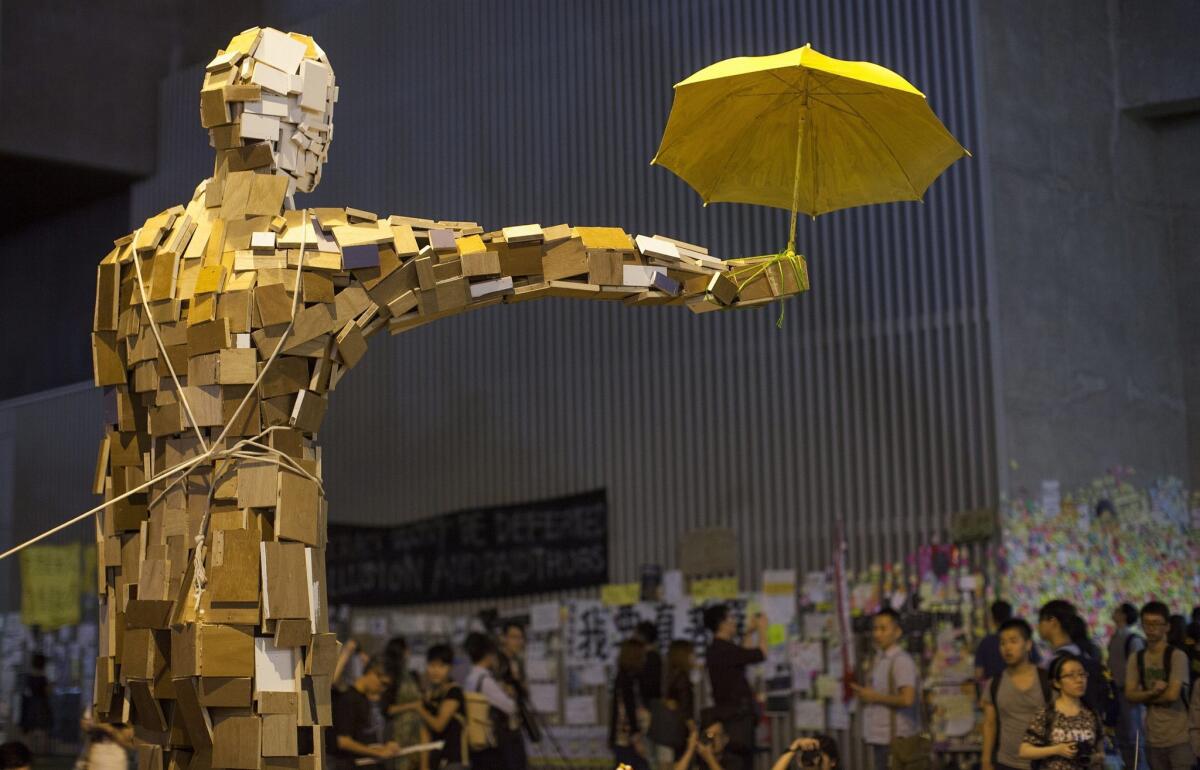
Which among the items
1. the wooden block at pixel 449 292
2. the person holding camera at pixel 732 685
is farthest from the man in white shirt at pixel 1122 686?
the wooden block at pixel 449 292

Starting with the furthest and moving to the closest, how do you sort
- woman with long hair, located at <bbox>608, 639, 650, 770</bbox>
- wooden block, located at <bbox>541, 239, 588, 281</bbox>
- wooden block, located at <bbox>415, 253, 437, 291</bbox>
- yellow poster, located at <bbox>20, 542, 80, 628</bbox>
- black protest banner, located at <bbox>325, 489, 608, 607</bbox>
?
yellow poster, located at <bbox>20, 542, 80, 628</bbox> → black protest banner, located at <bbox>325, 489, 608, 607</bbox> → woman with long hair, located at <bbox>608, 639, 650, 770</bbox> → wooden block, located at <bbox>541, 239, 588, 281</bbox> → wooden block, located at <bbox>415, 253, 437, 291</bbox>

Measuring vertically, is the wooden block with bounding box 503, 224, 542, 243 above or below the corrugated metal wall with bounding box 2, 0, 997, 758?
below

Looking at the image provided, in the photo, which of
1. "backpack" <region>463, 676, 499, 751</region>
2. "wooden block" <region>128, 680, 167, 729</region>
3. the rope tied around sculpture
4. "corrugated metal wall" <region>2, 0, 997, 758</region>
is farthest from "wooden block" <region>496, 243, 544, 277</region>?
"corrugated metal wall" <region>2, 0, 997, 758</region>

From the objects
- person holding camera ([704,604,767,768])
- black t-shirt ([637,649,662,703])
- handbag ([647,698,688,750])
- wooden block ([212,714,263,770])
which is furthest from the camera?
black t-shirt ([637,649,662,703])

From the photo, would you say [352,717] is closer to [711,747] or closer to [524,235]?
[711,747]

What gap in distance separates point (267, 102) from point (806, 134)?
1.57 m

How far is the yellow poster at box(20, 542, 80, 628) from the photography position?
575 inches

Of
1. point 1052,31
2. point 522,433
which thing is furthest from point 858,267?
point 522,433

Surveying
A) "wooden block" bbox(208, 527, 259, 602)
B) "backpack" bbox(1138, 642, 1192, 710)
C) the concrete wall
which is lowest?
"backpack" bbox(1138, 642, 1192, 710)

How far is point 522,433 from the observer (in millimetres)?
13609

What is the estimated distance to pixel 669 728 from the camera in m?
9.39

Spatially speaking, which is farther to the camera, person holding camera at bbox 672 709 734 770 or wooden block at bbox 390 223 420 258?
person holding camera at bbox 672 709 734 770

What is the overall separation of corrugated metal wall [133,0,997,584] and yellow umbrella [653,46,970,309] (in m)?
6.55

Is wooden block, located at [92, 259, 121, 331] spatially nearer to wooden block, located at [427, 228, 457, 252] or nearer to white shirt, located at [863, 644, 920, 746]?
wooden block, located at [427, 228, 457, 252]
